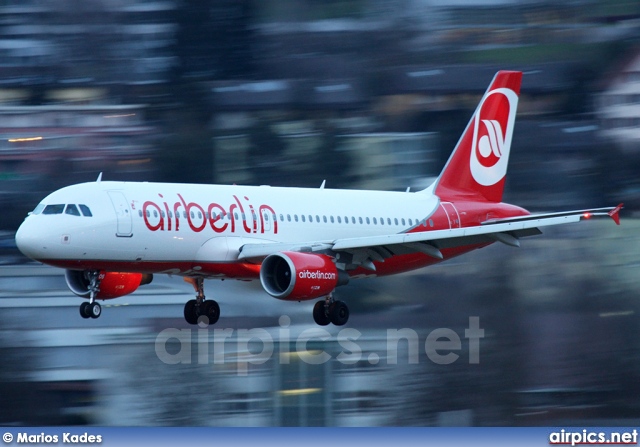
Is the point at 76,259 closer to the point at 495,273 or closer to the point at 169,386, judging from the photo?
the point at 169,386

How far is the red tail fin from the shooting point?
3694 centimetres

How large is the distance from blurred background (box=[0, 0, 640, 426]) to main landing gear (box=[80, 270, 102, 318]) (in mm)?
11448

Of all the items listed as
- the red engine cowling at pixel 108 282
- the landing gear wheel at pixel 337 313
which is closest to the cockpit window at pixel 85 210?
the red engine cowling at pixel 108 282

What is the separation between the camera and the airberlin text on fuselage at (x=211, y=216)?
2897 cm

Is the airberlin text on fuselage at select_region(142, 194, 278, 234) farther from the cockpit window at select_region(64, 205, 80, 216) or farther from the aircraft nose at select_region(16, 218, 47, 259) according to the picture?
the aircraft nose at select_region(16, 218, 47, 259)

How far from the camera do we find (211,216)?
97.8ft

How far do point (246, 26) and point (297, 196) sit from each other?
6870 centimetres

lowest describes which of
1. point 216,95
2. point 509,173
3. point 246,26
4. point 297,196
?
point 297,196

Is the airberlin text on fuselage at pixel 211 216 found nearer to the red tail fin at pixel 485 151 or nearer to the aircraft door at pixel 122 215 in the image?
the aircraft door at pixel 122 215

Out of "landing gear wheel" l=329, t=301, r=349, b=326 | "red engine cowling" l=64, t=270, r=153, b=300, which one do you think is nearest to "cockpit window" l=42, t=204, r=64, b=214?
"red engine cowling" l=64, t=270, r=153, b=300

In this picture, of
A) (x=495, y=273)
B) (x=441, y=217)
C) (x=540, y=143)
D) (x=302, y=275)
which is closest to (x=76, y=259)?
(x=302, y=275)

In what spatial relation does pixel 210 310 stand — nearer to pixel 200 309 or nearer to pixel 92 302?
pixel 200 309

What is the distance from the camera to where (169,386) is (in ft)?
157

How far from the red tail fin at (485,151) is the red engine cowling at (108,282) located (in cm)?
1022
